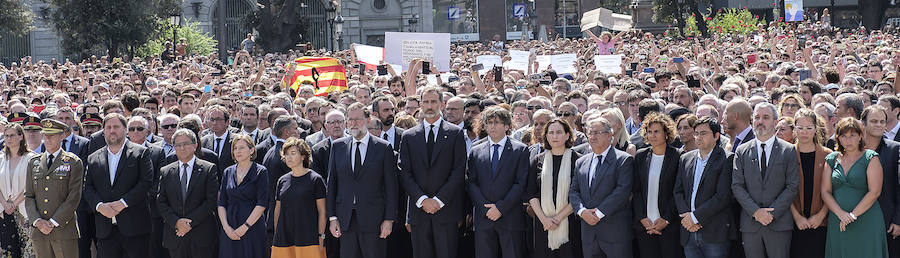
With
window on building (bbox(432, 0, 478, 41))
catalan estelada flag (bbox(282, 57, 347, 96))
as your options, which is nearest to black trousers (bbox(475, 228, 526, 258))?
catalan estelada flag (bbox(282, 57, 347, 96))

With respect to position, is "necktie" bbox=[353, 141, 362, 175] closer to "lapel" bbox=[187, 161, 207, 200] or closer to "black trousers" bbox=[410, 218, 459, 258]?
"black trousers" bbox=[410, 218, 459, 258]

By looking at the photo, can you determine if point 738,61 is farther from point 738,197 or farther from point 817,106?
point 738,197

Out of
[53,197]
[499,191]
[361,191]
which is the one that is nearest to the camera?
[499,191]

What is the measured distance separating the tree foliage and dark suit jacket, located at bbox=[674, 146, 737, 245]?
36.4 meters

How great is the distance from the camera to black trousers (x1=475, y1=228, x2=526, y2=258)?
31.1 ft

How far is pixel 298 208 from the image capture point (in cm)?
977

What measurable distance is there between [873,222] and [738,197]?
1.01m

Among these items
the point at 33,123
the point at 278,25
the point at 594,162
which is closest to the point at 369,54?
the point at 33,123

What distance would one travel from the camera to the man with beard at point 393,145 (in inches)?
401

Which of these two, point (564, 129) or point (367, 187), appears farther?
point (367, 187)

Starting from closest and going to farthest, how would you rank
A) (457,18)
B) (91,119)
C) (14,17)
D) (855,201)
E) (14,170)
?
1. (855,201)
2. (14,170)
3. (91,119)
4. (14,17)
5. (457,18)

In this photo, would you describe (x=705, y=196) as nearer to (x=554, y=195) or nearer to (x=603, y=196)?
(x=603, y=196)

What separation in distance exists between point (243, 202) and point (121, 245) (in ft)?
4.97

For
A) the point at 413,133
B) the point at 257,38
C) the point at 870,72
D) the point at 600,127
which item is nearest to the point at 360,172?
the point at 413,133
